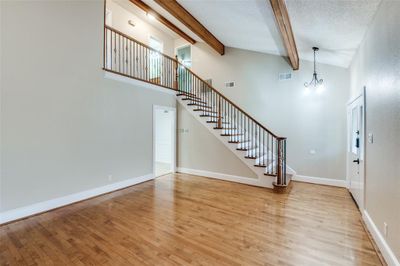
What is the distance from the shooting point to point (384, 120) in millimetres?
2234

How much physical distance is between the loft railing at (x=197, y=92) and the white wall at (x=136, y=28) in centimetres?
57

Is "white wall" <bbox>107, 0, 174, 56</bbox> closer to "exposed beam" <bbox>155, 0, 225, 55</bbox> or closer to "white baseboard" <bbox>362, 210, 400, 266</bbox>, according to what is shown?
"exposed beam" <bbox>155, 0, 225, 55</bbox>

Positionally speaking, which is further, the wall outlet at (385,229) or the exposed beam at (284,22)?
the exposed beam at (284,22)

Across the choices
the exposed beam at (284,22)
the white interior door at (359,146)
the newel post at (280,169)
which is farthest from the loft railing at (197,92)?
the exposed beam at (284,22)

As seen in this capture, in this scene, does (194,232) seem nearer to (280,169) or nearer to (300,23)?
(280,169)

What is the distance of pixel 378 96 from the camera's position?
244 centimetres

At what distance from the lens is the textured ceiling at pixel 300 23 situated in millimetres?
2600

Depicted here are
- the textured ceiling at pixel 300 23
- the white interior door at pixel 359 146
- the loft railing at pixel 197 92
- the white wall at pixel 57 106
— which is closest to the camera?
the textured ceiling at pixel 300 23

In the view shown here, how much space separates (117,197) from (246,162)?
3.11 meters

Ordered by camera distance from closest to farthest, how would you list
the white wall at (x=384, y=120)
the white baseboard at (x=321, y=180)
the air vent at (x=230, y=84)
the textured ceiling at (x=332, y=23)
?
the white wall at (x=384, y=120), the textured ceiling at (x=332, y=23), the white baseboard at (x=321, y=180), the air vent at (x=230, y=84)

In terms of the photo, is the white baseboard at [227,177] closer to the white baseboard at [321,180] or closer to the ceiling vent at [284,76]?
the white baseboard at [321,180]

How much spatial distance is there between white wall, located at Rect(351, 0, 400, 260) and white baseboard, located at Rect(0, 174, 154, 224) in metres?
4.65

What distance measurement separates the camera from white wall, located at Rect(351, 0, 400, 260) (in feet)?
6.31

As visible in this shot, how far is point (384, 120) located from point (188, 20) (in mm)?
4449
